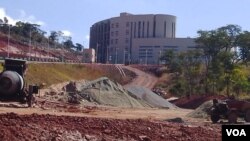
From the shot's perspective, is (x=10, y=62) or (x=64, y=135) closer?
(x=64, y=135)

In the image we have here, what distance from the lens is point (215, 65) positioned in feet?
256

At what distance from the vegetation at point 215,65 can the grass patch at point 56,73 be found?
851 inches

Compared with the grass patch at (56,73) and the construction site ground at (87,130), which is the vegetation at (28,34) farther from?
the construction site ground at (87,130)

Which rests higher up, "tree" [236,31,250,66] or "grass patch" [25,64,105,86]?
"tree" [236,31,250,66]

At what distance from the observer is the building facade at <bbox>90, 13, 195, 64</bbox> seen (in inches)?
6029

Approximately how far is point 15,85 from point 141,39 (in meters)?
120

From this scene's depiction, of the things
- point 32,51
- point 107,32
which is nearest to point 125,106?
point 32,51

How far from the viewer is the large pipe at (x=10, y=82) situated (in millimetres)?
35938

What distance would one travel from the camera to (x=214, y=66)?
3081 inches

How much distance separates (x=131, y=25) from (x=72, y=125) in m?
138

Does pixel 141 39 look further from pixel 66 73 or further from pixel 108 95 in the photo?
pixel 108 95

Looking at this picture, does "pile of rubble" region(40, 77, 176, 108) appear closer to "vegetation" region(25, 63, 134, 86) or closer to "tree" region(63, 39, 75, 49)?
"vegetation" region(25, 63, 134, 86)

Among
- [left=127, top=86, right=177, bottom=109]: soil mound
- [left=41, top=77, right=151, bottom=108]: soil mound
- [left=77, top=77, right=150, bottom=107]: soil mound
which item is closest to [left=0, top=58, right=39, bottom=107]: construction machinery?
[left=41, top=77, right=151, bottom=108]: soil mound

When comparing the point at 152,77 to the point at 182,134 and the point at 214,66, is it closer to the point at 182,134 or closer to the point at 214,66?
the point at 214,66
